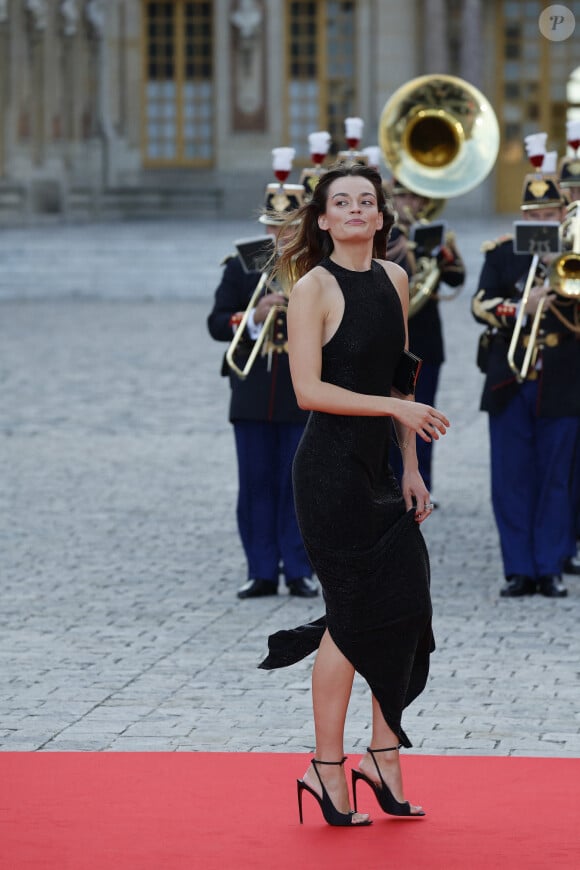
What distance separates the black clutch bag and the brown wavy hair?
33cm

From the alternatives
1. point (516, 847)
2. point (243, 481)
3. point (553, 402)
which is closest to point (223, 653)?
point (243, 481)

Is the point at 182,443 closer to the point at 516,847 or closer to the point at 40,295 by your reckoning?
the point at 516,847

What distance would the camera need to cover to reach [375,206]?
476 cm

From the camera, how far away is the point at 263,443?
8.21m

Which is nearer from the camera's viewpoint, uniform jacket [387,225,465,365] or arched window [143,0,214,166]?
uniform jacket [387,225,465,365]

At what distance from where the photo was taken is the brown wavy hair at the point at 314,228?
A: 4824 mm

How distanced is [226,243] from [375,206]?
22.1 meters

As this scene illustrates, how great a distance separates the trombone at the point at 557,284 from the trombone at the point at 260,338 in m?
0.95

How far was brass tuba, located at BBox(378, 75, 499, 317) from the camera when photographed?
32.7ft

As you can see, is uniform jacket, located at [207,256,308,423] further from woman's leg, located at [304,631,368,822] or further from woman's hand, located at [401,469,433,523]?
woman's leg, located at [304,631,368,822]

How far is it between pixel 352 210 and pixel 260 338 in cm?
330

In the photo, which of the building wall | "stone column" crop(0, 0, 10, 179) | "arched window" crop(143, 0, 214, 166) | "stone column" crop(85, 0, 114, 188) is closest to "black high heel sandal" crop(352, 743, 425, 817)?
the building wall

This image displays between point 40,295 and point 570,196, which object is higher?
point 570,196

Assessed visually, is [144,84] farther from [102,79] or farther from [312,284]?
[312,284]
